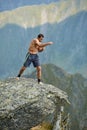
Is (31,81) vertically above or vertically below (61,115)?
above

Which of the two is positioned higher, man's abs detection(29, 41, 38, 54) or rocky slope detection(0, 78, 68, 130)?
man's abs detection(29, 41, 38, 54)

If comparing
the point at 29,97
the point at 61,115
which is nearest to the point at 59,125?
the point at 61,115

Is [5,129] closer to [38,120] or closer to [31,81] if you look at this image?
[38,120]

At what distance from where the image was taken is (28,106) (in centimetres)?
2217

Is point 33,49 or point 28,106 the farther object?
point 33,49

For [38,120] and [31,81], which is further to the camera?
[31,81]

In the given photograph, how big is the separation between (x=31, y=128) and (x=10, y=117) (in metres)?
1.36

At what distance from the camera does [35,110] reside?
2223 cm

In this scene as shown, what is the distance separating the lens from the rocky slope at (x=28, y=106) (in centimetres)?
2192

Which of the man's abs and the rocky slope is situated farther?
the man's abs

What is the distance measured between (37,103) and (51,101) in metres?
0.93

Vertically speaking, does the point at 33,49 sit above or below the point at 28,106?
above

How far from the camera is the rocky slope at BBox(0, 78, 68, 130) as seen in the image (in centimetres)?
2192

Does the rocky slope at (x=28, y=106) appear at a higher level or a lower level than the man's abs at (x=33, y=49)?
lower
